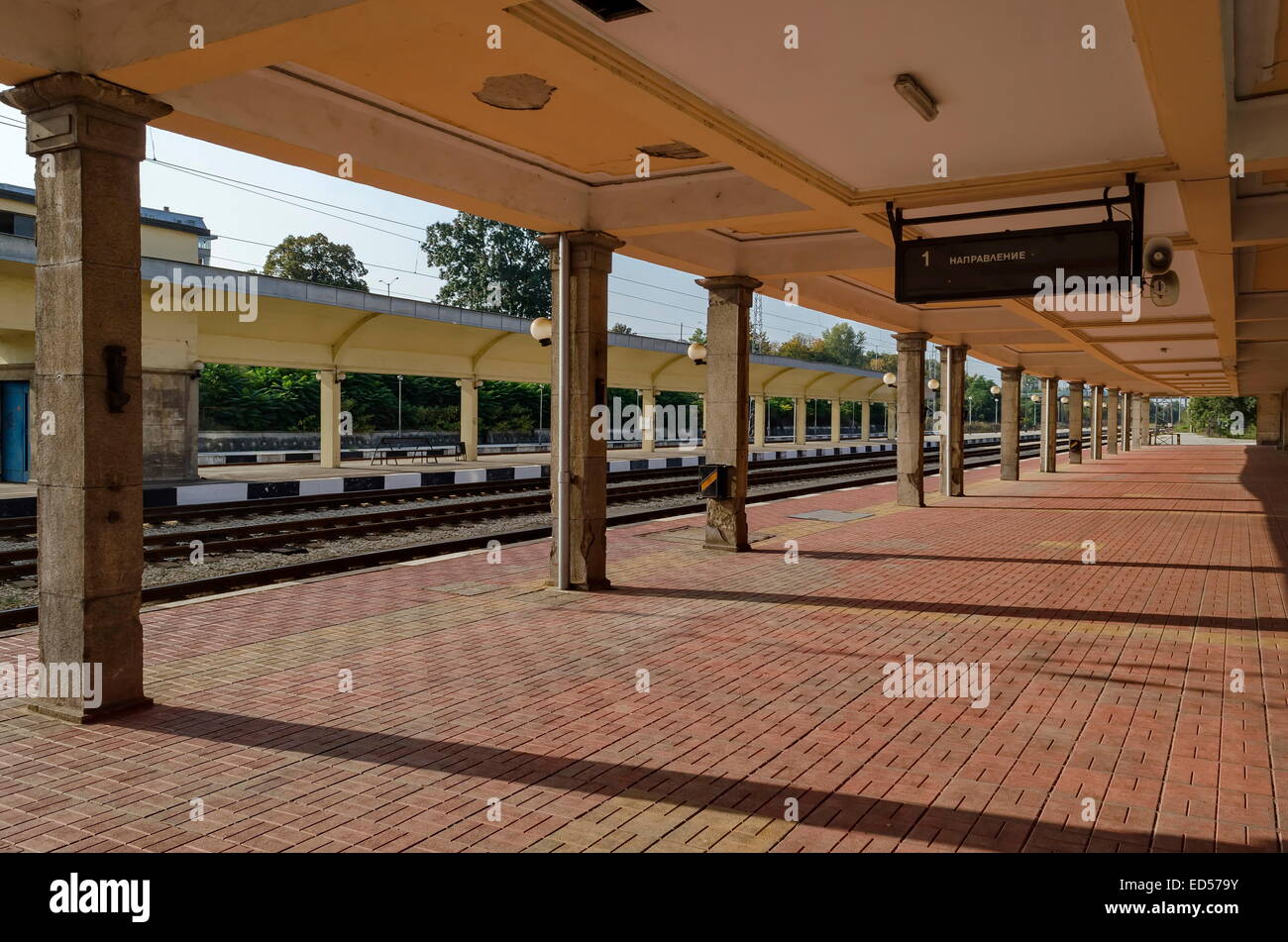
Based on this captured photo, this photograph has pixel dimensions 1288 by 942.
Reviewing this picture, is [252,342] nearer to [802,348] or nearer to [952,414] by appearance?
[952,414]

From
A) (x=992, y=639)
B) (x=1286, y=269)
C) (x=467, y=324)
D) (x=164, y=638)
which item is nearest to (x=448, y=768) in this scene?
(x=164, y=638)

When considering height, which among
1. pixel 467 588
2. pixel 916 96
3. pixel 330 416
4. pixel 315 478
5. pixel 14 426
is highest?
pixel 916 96

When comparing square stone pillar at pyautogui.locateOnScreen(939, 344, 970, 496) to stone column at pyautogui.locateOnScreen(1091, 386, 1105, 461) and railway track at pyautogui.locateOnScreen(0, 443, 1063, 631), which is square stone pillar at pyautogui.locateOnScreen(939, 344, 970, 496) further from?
stone column at pyautogui.locateOnScreen(1091, 386, 1105, 461)

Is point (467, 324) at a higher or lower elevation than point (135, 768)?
higher

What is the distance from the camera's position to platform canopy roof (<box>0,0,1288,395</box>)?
17.7 ft

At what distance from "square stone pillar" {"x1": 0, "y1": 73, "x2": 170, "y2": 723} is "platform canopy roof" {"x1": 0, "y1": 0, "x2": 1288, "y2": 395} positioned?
356mm

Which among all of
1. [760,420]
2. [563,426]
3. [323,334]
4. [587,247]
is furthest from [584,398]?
[760,420]

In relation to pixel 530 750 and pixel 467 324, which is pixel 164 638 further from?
pixel 467 324

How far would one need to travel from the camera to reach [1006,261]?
8.46 m

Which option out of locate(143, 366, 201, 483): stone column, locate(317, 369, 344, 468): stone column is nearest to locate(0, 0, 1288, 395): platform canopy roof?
locate(143, 366, 201, 483): stone column

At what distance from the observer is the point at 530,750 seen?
5.39 meters

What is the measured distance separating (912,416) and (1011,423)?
1153 cm
